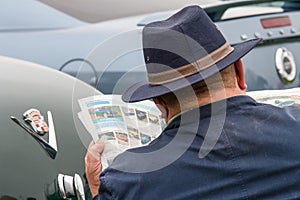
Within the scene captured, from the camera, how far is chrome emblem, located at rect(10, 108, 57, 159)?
99.3 inches

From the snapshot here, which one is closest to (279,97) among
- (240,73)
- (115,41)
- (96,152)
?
(240,73)

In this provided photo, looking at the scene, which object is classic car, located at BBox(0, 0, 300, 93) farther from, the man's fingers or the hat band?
the hat band

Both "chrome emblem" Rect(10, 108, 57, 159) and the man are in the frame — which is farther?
"chrome emblem" Rect(10, 108, 57, 159)

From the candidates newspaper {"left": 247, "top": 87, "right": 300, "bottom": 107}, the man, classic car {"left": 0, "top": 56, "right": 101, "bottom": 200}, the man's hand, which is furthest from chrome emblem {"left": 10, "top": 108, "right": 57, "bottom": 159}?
newspaper {"left": 247, "top": 87, "right": 300, "bottom": 107}

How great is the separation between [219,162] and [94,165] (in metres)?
0.41

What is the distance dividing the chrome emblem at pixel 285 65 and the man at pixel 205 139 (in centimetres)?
166

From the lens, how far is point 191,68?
82.8 inches

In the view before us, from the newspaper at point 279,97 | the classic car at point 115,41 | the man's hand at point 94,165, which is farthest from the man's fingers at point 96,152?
the classic car at point 115,41

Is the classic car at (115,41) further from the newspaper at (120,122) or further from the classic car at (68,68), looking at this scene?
the newspaper at (120,122)

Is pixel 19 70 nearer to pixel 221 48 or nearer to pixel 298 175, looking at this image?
pixel 221 48

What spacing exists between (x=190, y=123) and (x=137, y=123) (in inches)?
14.6

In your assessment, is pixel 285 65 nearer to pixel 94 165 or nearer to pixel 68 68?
pixel 68 68

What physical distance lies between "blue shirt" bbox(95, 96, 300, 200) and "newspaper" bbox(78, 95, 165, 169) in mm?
262

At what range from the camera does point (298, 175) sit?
83.5 inches
